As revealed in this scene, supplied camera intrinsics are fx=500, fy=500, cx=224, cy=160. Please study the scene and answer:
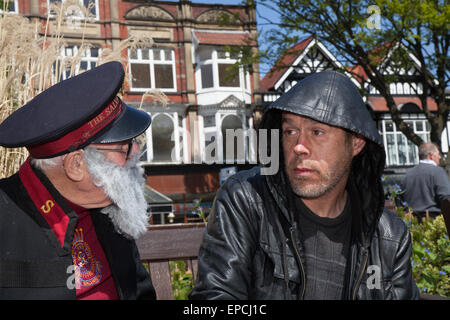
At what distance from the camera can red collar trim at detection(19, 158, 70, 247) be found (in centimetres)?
215

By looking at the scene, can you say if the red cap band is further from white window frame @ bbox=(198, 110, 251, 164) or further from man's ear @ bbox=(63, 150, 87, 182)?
white window frame @ bbox=(198, 110, 251, 164)

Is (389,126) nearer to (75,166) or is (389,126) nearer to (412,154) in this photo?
(412,154)

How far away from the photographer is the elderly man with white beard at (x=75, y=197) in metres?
2.06

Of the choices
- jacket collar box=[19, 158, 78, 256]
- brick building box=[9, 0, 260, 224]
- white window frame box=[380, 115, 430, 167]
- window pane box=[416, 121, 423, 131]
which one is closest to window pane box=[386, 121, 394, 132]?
white window frame box=[380, 115, 430, 167]

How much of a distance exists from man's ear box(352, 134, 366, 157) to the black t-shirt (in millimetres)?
345

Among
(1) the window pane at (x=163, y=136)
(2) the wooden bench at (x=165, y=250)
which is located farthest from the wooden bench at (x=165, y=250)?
(1) the window pane at (x=163, y=136)

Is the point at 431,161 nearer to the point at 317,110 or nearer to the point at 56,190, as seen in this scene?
the point at 317,110

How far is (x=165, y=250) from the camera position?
3213 millimetres

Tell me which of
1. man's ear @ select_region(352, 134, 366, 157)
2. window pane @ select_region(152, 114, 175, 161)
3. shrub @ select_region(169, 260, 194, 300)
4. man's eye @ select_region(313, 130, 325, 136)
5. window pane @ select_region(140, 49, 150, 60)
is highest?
window pane @ select_region(140, 49, 150, 60)

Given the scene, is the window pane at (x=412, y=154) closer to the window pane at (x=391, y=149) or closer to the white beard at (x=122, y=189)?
the window pane at (x=391, y=149)


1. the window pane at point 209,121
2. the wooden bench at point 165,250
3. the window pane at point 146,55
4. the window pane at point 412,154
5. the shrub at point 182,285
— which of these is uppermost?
the window pane at point 146,55

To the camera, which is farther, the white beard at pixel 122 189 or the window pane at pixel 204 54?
the window pane at pixel 204 54

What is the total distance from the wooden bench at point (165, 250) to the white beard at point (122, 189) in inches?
28.0

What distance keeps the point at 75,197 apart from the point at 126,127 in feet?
1.35
